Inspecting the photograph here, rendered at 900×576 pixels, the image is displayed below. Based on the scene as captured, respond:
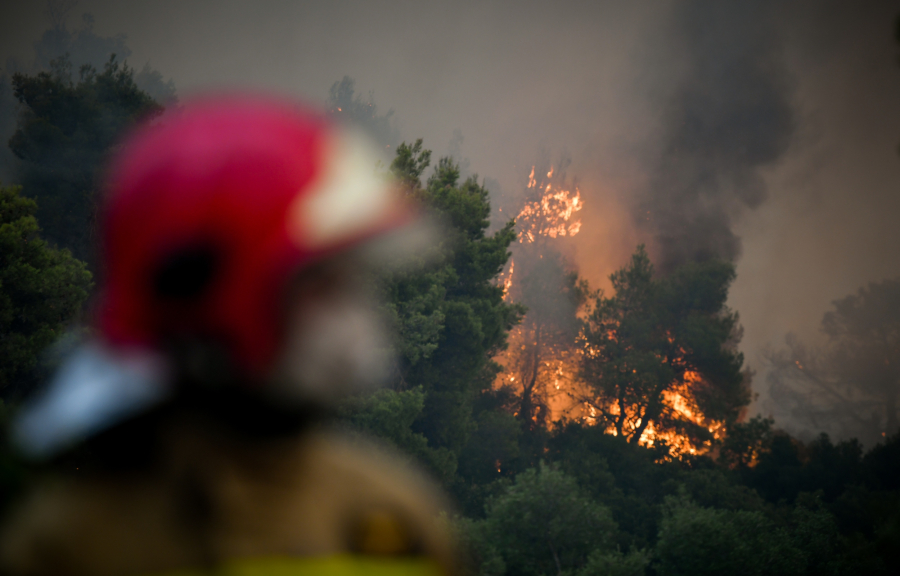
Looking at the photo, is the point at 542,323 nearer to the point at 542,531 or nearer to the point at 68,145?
the point at 542,531

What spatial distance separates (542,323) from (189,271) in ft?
113

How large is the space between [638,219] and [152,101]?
37.9 metres

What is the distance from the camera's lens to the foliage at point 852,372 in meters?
32.2

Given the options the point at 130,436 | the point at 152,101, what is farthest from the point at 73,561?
the point at 152,101

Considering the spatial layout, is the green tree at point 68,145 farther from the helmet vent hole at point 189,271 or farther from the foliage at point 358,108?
the foliage at point 358,108

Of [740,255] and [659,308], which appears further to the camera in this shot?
[740,255]

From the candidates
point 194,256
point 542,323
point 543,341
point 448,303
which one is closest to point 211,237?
point 194,256

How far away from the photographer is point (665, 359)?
27359 millimetres

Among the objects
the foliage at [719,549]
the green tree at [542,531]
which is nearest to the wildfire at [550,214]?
the green tree at [542,531]

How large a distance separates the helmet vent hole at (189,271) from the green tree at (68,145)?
17.7 meters

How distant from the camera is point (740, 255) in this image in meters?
39.1

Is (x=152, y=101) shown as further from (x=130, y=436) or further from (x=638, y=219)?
(x=638, y=219)

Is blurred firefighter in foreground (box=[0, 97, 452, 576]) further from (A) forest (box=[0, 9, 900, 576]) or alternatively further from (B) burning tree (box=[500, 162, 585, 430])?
(B) burning tree (box=[500, 162, 585, 430])

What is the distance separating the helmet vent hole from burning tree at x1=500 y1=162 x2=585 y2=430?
26.6m
